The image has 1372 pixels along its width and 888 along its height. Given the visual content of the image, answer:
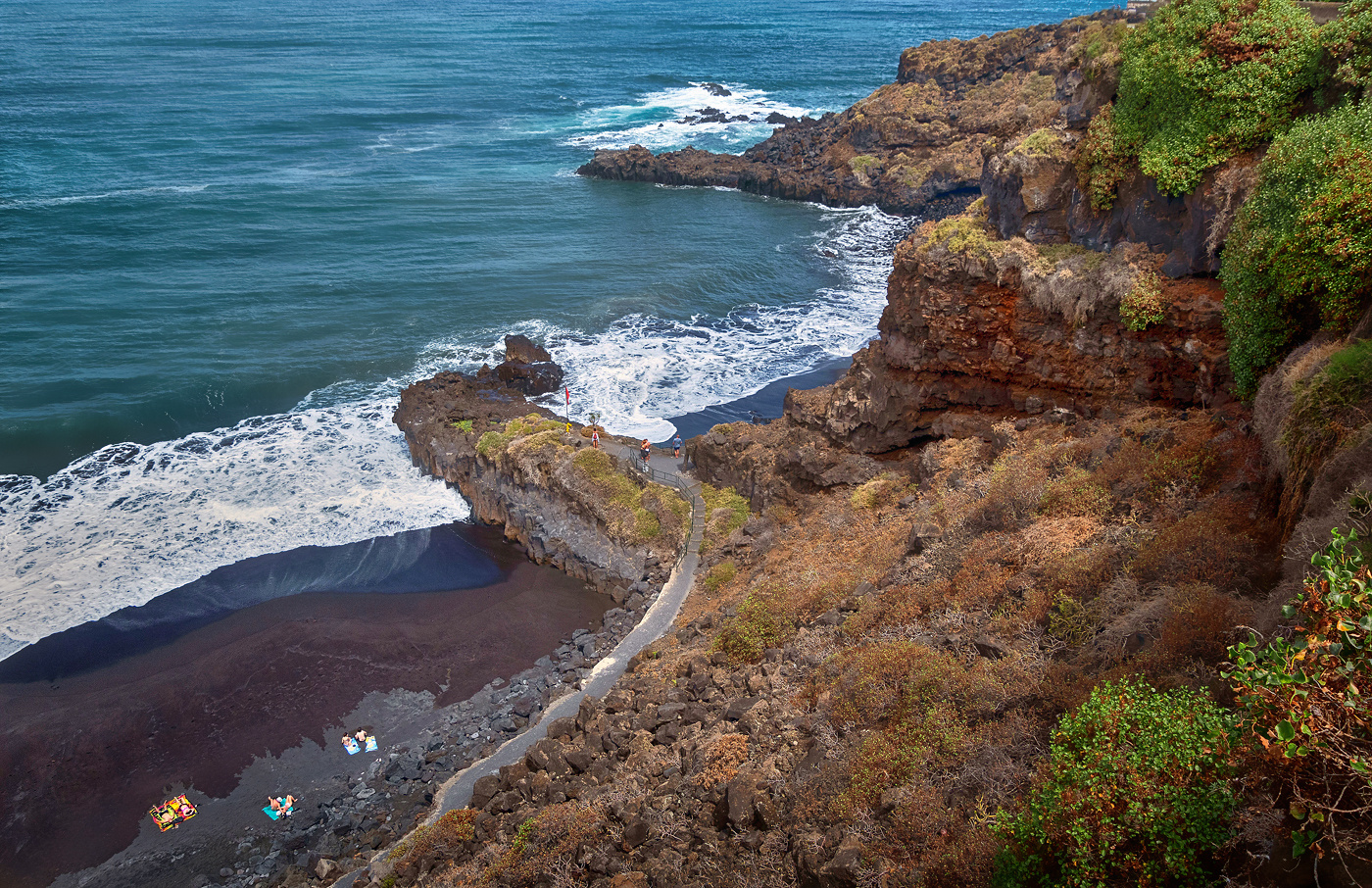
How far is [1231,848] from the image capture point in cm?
609

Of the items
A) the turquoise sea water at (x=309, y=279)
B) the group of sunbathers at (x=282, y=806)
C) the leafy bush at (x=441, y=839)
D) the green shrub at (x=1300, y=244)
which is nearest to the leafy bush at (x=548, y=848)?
the leafy bush at (x=441, y=839)

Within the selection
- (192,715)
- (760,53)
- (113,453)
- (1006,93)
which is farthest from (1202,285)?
(760,53)

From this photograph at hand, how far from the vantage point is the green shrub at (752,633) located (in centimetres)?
1555

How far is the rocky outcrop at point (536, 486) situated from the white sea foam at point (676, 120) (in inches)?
1982

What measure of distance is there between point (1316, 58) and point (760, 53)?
112 metres

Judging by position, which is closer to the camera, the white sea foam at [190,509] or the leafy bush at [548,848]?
the leafy bush at [548,848]

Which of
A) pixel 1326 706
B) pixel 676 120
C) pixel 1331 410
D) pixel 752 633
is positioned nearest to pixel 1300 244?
pixel 1331 410

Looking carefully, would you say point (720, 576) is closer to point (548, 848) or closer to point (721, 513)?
point (721, 513)

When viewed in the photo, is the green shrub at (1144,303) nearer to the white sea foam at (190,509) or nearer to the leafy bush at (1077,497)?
the leafy bush at (1077,497)

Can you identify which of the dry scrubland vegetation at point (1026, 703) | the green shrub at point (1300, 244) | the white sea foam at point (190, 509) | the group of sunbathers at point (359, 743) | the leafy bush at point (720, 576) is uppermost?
the green shrub at point (1300, 244)

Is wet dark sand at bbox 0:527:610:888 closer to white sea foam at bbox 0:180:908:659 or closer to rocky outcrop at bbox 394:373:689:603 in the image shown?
rocky outcrop at bbox 394:373:689:603

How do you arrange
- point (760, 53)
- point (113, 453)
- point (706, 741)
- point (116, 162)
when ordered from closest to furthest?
point (706, 741), point (113, 453), point (116, 162), point (760, 53)

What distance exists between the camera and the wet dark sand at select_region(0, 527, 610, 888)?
18953 mm

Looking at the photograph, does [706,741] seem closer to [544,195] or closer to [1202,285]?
[1202,285]
